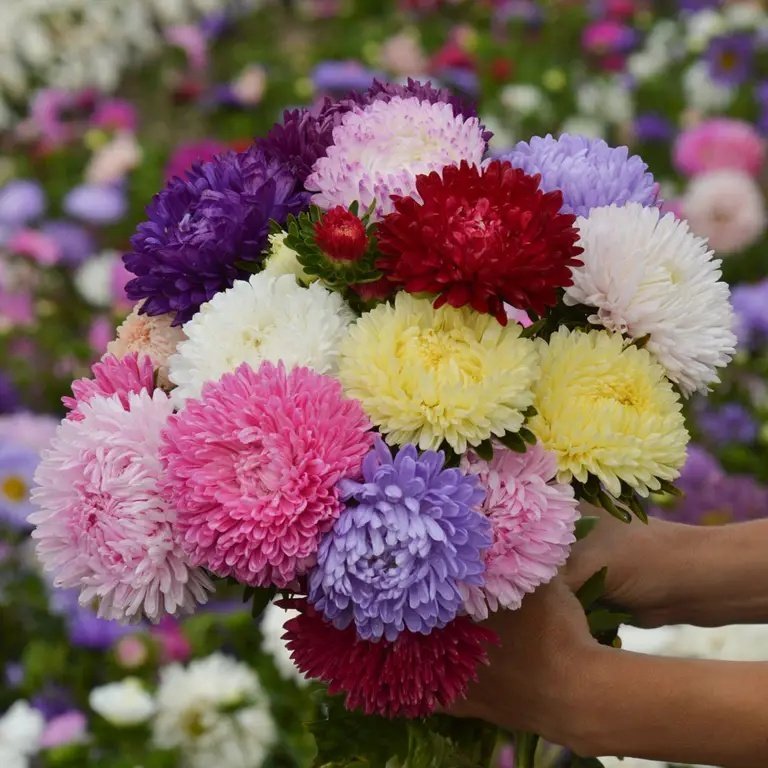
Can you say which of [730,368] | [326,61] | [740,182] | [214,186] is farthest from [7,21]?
[214,186]

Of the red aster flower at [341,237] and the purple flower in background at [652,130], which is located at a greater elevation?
the purple flower in background at [652,130]

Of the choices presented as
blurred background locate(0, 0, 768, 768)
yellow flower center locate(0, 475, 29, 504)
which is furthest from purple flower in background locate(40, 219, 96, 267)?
yellow flower center locate(0, 475, 29, 504)

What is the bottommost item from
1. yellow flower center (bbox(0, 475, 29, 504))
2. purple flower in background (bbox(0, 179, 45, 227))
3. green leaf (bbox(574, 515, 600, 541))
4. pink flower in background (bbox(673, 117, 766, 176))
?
green leaf (bbox(574, 515, 600, 541))

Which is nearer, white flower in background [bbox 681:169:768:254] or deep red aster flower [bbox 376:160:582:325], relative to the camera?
deep red aster flower [bbox 376:160:582:325]

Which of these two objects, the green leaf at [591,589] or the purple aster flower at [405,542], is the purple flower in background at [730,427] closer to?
the green leaf at [591,589]

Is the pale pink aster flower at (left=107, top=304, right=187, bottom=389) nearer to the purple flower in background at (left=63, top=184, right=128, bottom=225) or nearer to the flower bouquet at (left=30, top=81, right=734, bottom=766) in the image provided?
the flower bouquet at (left=30, top=81, right=734, bottom=766)

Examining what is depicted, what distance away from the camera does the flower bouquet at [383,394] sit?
59 cm

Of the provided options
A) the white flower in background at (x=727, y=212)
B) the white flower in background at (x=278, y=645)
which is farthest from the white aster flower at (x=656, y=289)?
the white flower in background at (x=727, y=212)

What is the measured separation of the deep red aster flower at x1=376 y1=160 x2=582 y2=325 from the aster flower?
A: 0.11 feet

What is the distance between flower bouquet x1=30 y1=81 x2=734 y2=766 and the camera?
1.94 feet

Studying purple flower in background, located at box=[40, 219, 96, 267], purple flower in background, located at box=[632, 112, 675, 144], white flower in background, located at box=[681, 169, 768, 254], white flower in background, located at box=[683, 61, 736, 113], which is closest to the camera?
white flower in background, located at box=[681, 169, 768, 254]

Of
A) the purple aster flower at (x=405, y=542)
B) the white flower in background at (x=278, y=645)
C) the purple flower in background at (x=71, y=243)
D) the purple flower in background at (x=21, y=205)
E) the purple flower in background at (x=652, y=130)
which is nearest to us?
the purple aster flower at (x=405, y=542)

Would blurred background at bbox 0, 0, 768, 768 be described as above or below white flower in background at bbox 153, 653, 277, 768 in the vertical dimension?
above

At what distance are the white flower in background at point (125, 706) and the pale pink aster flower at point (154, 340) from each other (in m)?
0.65
